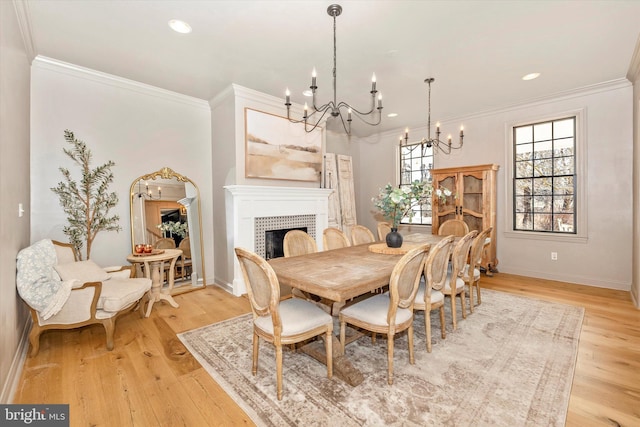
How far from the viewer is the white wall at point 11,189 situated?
1.86 meters

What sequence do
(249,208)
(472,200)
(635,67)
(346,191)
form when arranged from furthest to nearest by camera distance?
1. (346,191)
2. (472,200)
3. (249,208)
4. (635,67)

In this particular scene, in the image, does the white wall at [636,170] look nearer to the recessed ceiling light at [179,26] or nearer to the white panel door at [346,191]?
the white panel door at [346,191]

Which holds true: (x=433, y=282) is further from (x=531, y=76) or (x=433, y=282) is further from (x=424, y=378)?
(x=531, y=76)

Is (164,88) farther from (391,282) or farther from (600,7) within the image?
(600,7)

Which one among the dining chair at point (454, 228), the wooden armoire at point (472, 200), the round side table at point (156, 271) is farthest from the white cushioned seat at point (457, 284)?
the round side table at point (156, 271)

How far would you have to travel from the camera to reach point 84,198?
333 cm

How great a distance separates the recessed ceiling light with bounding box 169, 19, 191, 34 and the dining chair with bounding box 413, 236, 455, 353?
2847 millimetres

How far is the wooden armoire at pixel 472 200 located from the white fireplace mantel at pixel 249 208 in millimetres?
2411

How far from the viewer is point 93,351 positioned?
7.81 ft

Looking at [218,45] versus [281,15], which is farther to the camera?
[218,45]

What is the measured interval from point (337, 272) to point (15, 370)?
7.66ft

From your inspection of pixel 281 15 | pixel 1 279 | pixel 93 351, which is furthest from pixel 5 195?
pixel 281 15

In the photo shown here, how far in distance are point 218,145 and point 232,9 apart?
7.12 feet

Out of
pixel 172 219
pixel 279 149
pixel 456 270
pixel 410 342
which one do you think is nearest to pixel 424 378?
pixel 410 342
